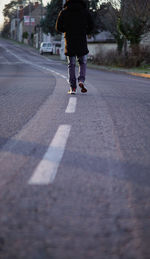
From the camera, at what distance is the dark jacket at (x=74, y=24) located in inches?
309

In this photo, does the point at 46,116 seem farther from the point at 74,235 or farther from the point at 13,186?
the point at 74,235

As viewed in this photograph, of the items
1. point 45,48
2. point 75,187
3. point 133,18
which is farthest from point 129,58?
point 45,48

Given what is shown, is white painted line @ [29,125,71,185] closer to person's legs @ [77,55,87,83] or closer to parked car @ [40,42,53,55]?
person's legs @ [77,55,87,83]

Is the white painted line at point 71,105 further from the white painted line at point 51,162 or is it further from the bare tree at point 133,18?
the bare tree at point 133,18

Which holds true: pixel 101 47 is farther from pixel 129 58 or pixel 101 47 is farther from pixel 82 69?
pixel 82 69

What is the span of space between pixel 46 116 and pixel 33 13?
107 metres

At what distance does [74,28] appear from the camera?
7.96 metres

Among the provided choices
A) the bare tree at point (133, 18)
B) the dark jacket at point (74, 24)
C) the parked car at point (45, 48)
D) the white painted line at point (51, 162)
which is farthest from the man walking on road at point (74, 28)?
the parked car at point (45, 48)

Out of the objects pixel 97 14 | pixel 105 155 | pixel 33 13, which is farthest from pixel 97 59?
pixel 33 13

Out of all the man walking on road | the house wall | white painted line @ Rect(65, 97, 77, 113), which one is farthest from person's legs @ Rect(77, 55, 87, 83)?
the house wall

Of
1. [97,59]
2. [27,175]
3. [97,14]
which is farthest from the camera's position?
[97,14]

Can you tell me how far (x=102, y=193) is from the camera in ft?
7.93

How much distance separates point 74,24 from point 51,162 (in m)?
5.45

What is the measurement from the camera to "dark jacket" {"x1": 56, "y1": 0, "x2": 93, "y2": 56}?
786cm
